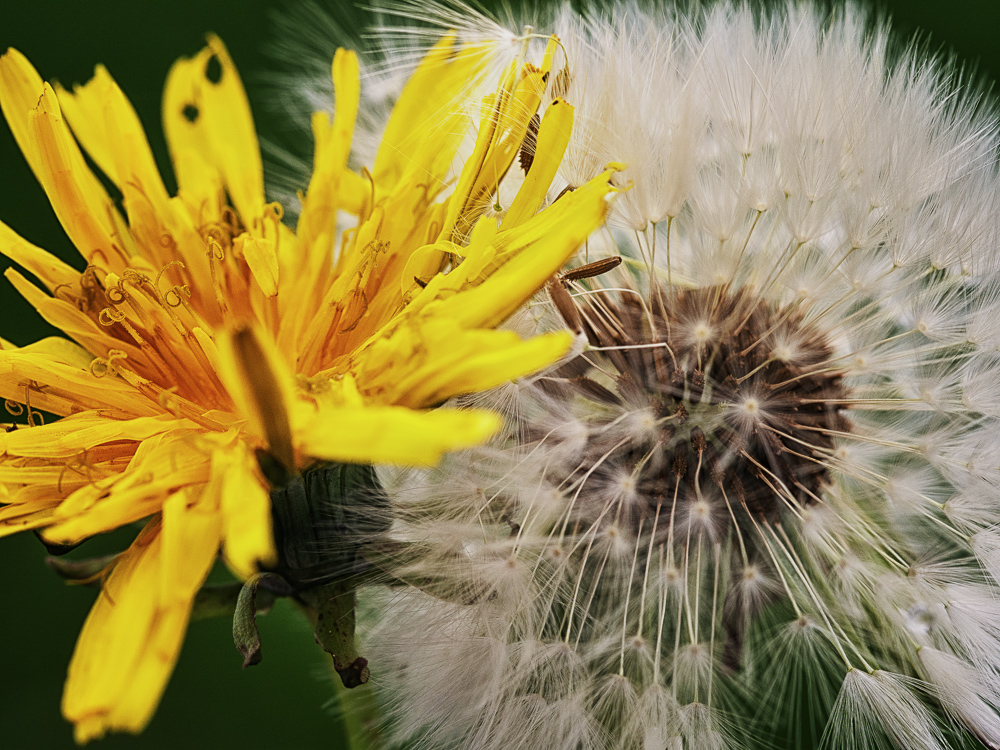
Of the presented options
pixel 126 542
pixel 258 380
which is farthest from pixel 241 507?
pixel 126 542

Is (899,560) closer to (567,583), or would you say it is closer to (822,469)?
(822,469)

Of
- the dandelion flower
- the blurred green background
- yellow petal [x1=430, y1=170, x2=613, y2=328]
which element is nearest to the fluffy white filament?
the dandelion flower

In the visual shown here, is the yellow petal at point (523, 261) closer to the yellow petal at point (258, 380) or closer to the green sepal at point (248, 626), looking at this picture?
the yellow petal at point (258, 380)

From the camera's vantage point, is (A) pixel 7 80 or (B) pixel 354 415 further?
(A) pixel 7 80

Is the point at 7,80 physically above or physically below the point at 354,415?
above

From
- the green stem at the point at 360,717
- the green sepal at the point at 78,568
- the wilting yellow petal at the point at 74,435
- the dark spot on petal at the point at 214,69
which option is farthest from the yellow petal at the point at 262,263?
the dark spot on petal at the point at 214,69

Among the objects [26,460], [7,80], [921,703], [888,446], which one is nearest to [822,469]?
[888,446]

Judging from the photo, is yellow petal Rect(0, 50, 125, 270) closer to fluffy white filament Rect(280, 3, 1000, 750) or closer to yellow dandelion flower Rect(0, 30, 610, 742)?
yellow dandelion flower Rect(0, 30, 610, 742)
